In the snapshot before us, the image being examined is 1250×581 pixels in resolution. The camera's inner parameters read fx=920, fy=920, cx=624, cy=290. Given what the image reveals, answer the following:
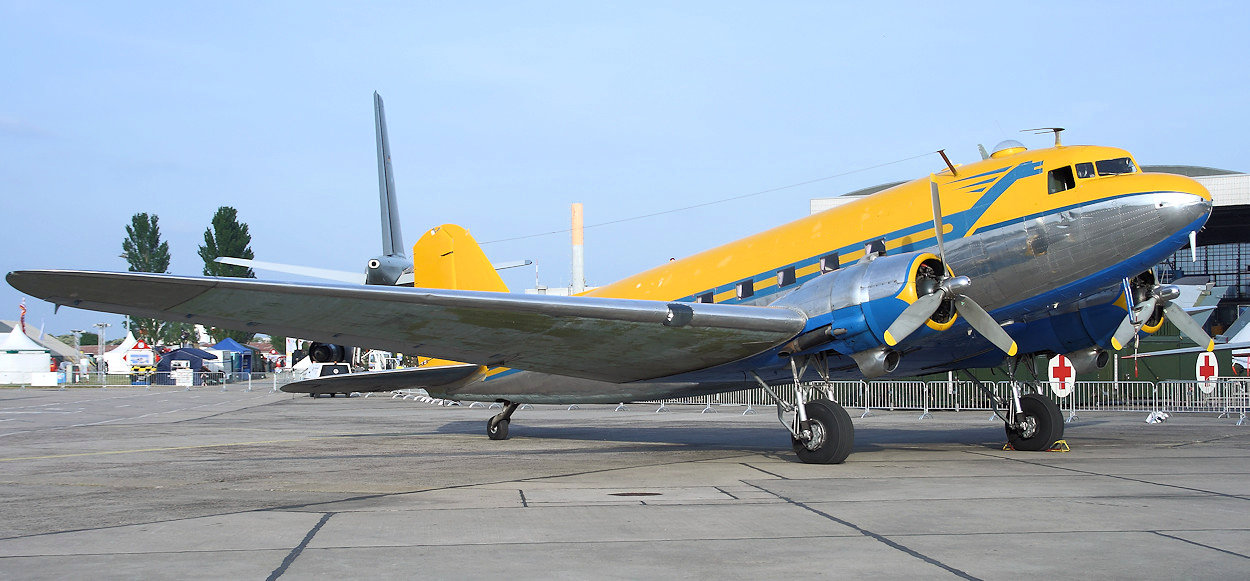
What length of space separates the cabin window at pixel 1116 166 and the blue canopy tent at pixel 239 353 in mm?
85953

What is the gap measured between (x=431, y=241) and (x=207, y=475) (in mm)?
8075

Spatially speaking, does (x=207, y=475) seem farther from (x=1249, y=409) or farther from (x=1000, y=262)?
(x=1249, y=409)

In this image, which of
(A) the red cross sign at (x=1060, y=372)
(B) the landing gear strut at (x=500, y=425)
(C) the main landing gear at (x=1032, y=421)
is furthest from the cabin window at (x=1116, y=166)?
(B) the landing gear strut at (x=500, y=425)

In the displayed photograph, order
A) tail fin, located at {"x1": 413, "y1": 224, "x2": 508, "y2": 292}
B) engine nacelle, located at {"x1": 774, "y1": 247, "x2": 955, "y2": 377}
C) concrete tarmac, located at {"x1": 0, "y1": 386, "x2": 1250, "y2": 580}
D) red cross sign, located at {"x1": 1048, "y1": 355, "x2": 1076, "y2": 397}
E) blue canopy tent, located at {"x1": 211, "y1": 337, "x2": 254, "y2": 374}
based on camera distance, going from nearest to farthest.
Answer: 1. concrete tarmac, located at {"x1": 0, "y1": 386, "x2": 1250, "y2": 580}
2. engine nacelle, located at {"x1": 774, "y1": 247, "x2": 955, "y2": 377}
3. tail fin, located at {"x1": 413, "y1": 224, "x2": 508, "y2": 292}
4. red cross sign, located at {"x1": 1048, "y1": 355, "x2": 1076, "y2": 397}
5. blue canopy tent, located at {"x1": 211, "y1": 337, "x2": 254, "y2": 374}

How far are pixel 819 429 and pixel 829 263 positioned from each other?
9.01 ft

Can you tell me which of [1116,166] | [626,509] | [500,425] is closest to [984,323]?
[1116,166]

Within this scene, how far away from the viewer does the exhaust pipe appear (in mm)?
12898

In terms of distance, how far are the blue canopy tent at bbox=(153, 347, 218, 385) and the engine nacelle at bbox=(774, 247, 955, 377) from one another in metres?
71.4

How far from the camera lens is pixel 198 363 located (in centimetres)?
8056

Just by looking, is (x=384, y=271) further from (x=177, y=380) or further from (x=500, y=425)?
(x=177, y=380)

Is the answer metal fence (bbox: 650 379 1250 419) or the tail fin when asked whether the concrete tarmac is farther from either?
metal fence (bbox: 650 379 1250 419)

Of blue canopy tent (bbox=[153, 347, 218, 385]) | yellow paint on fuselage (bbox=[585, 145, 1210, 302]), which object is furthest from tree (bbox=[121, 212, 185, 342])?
yellow paint on fuselage (bbox=[585, 145, 1210, 302])

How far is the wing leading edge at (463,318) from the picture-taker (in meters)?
10.6

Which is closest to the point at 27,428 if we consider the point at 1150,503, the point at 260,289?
the point at 260,289
